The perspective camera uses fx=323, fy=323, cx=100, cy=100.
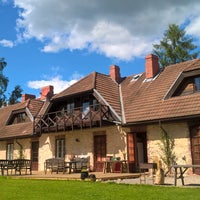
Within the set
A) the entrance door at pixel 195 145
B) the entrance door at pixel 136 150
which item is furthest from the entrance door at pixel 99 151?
the entrance door at pixel 195 145

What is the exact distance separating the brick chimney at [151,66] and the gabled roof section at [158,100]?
52 centimetres

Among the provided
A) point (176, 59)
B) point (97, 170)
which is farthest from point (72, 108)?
point (176, 59)

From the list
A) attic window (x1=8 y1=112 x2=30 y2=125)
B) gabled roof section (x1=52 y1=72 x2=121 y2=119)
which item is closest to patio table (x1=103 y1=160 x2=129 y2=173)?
gabled roof section (x1=52 y1=72 x2=121 y2=119)

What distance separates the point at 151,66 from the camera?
2088cm

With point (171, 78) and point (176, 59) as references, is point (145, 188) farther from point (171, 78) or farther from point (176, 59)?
point (176, 59)

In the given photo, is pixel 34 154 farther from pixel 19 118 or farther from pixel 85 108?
pixel 85 108

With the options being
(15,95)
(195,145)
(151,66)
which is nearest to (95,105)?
(151,66)

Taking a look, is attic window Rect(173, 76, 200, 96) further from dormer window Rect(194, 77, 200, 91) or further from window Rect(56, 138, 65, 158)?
window Rect(56, 138, 65, 158)

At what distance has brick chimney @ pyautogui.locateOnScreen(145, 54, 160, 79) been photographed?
20.8 meters

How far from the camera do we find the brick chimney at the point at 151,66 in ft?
68.4

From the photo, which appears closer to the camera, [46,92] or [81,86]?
[81,86]

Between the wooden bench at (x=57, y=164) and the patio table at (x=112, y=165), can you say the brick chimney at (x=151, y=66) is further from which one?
the wooden bench at (x=57, y=164)

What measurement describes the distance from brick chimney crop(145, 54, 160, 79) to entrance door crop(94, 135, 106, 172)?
5.10m

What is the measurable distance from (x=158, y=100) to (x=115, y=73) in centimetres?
675
